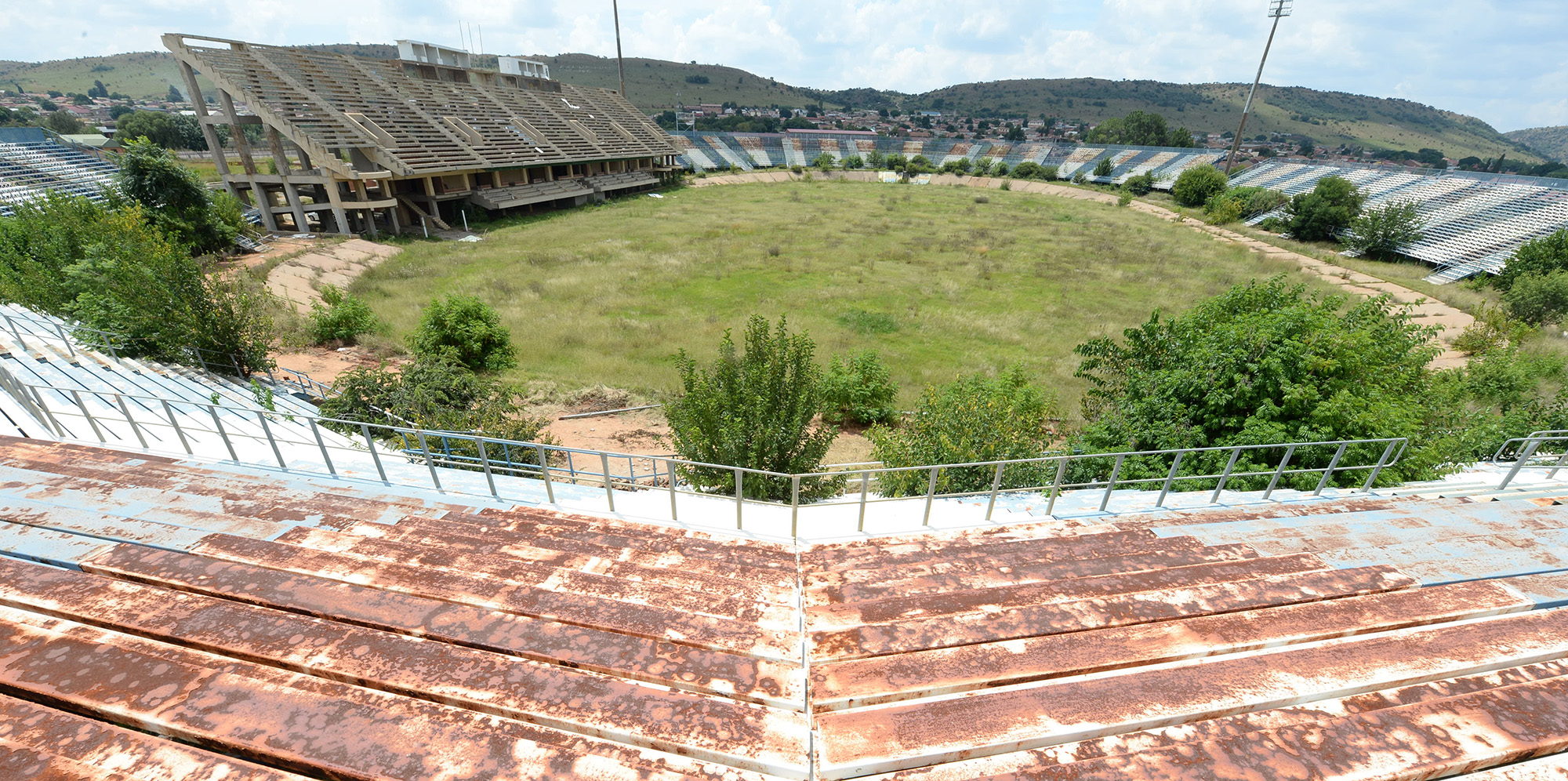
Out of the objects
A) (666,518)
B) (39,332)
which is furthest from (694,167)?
(666,518)

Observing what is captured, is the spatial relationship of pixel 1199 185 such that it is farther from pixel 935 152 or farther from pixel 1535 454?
pixel 1535 454

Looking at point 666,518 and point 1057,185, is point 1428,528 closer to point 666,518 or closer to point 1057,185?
point 666,518

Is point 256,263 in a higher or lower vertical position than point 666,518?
lower

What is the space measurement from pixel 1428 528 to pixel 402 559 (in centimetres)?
Answer: 1155

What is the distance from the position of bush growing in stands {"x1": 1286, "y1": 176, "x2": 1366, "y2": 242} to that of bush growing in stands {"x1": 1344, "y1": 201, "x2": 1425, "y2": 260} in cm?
281

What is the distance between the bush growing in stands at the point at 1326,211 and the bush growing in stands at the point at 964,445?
160ft

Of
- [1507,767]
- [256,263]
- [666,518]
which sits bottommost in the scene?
[256,263]

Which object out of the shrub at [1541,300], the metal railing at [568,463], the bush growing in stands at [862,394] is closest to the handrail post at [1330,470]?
the metal railing at [568,463]

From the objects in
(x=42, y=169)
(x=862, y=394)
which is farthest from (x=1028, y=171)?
(x=42, y=169)

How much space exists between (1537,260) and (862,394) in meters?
37.0

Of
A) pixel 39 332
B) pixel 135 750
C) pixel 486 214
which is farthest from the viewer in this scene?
pixel 486 214

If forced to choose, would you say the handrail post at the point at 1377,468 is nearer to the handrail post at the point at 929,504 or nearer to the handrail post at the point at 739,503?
the handrail post at the point at 929,504

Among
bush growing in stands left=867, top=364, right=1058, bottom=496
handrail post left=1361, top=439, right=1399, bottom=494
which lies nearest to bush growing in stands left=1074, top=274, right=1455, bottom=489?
handrail post left=1361, top=439, right=1399, bottom=494

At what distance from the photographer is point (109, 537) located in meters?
5.75
